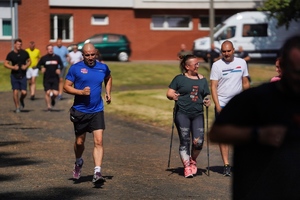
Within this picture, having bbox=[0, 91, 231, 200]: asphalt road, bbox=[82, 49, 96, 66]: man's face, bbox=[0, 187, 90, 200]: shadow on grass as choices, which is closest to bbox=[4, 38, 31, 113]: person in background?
bbox=[0, 91, 231, 200]: asphalt road

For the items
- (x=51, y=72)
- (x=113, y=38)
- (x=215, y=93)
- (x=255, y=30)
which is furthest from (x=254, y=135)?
(x=255, y=30)

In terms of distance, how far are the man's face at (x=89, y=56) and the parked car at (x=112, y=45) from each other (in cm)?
3405

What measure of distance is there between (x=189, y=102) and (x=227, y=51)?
91cm

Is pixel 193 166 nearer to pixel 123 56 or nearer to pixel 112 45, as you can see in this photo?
pixel 112 45

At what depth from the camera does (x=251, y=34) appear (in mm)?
46562

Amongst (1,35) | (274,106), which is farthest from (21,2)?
(274,106)

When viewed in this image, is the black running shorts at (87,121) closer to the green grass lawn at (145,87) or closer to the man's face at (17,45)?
the green grass lawn at (145,87)

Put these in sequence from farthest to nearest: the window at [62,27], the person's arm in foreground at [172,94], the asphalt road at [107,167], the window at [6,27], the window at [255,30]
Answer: the window at [62,27] → the window at [6,27] → the window at [255,30] → the person's arm in foreground at [172,94] → the asphalt road at [107,167]

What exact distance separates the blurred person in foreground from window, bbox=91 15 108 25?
4578 centimetres

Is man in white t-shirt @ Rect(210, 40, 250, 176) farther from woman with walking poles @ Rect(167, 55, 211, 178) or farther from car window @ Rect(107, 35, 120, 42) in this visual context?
car window @ Rect(107, 35, 120, 42)

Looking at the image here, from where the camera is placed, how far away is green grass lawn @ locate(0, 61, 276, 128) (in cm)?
2242

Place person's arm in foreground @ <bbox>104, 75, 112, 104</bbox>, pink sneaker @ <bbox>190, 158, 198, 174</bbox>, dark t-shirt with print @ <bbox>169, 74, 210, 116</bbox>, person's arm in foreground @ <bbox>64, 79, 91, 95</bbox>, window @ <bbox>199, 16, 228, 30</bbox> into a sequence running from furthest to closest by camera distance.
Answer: window @ <bbox>199, 16, 228, 30</bbox> < pink sneaker @ <bbox>190, 158, 198, 174</bbox> < dark t-shirt with print @ <bbox>169, 74, 210, 116</bbox> < person's arm in foreground @ <bbox>104, 75, 112, 104</bbox> < person's arm in foreground @ <bbox>64, 79, 91, 95</bbox>

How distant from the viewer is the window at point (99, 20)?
5047 centimetres

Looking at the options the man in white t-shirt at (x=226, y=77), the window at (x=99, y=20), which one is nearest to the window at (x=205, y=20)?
the window at (x=99, y=20)
